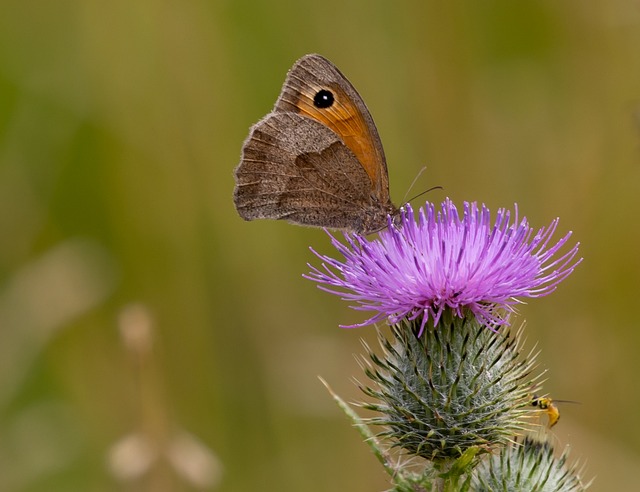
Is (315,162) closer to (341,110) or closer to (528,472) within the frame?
(341,110)

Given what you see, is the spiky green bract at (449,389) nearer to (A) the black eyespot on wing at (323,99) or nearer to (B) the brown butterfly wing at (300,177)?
(B) the brown butterfly wing at (300,177)

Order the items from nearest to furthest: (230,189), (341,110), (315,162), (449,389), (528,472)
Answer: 1. (528,472)
2. (449,389)
3. (341,110)
4. (315,162)
5. (230,189)

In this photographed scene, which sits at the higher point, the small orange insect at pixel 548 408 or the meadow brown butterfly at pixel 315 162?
the meadow brown butterfly at pixel 315 162

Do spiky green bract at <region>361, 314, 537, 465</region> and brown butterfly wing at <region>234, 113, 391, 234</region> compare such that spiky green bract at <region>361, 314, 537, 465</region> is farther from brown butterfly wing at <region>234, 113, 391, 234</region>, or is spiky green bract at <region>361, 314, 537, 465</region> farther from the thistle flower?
brown butterfly wing at <region>234, 113, 391, 234</region>

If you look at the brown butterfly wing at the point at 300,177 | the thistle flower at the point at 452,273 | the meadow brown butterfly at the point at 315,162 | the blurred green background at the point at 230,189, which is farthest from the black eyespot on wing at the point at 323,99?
the blurred green background at the point at 230,189

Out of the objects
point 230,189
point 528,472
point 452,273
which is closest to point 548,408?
point 528,472

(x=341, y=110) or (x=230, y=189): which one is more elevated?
(x=341, y=110)

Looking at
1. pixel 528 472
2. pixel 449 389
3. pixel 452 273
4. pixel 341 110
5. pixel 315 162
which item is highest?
pixel 341 110
